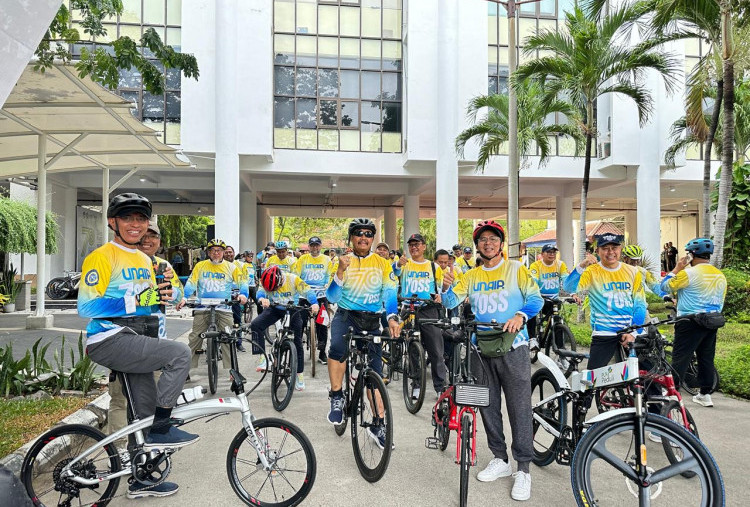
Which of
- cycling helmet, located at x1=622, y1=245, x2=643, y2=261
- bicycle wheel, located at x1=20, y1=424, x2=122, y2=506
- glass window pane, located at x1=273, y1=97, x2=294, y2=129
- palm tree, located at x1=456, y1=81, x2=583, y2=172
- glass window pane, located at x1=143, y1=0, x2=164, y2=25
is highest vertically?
glass window pane, located at x1=143, y1=0, x2=164, y2=25

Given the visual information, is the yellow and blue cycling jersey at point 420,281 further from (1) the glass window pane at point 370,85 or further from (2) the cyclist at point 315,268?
(1) the glass window pane at point 370,85

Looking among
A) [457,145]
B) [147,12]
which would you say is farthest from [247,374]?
[147,12]

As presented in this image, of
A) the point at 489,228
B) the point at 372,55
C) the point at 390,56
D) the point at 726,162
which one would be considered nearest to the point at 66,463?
the point at 489,228

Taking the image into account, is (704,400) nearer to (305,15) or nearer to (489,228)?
(489,228)

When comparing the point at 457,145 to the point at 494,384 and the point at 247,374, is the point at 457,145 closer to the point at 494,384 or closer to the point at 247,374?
the point at 247,374

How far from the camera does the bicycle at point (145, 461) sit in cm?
352

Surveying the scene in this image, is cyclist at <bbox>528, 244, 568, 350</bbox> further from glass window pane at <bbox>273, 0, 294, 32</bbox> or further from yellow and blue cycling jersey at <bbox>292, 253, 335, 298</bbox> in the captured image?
glass window pane at <bbox>273, 0, 294, 32</bbox>

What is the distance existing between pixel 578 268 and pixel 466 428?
271 centimetres

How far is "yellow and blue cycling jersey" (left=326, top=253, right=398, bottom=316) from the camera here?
5184 millimetres

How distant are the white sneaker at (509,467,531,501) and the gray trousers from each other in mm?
54

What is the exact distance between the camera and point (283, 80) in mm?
22109

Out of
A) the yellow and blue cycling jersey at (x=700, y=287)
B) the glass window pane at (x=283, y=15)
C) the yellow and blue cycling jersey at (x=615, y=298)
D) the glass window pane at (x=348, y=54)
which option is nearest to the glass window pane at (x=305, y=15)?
the glass window pane at (x=283, y=15)

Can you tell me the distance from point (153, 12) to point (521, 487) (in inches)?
876

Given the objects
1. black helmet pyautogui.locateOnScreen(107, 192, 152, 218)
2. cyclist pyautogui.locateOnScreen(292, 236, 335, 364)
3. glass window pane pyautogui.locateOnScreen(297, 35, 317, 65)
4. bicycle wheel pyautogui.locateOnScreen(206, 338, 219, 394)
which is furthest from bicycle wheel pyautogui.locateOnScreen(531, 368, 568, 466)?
glass window pane pyautogui.locateOnScreen(297, 35, 317, 65)
